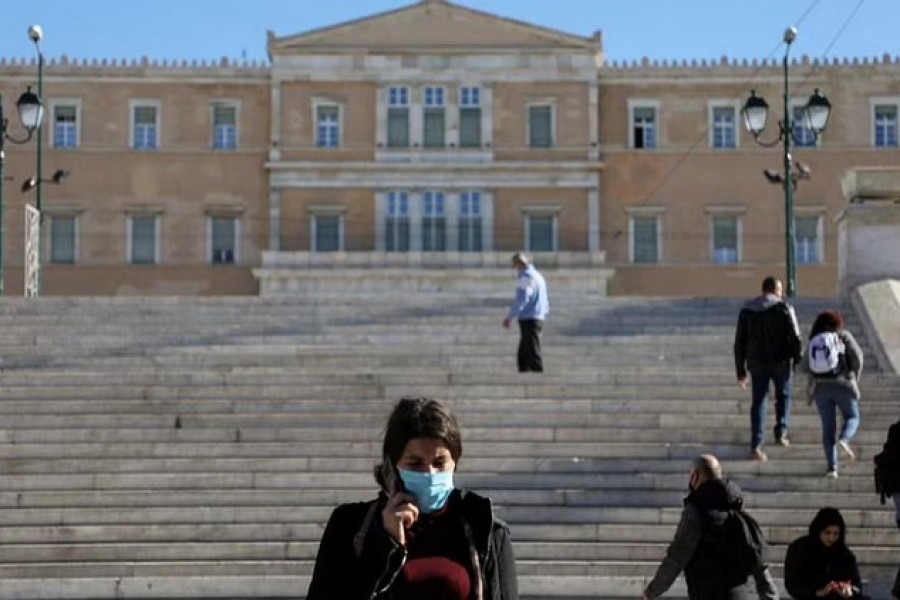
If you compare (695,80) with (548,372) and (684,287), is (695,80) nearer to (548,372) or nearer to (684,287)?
(684,287)

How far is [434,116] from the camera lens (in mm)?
49719

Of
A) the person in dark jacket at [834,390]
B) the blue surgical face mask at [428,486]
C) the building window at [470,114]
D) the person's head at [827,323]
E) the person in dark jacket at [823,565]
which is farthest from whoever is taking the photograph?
the building window at [470,114]

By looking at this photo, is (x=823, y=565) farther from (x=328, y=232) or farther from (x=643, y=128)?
(x=643, y=128)

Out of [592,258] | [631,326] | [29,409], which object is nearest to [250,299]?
[631,326]

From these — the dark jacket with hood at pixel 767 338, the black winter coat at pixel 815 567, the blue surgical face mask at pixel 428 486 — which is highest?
the dark jacket with hood at pixel 767 338

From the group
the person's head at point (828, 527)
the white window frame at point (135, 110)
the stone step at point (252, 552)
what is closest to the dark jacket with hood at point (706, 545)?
the person's head at point (828, 527)

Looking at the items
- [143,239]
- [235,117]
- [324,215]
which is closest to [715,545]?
[324,215]

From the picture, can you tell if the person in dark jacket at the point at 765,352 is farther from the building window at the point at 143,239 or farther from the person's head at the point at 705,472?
the building window at the point at 143,239

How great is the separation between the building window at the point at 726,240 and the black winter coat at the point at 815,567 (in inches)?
1608

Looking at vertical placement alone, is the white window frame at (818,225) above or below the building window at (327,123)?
below

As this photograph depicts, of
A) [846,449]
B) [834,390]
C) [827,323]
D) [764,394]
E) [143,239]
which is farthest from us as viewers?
[143,239]

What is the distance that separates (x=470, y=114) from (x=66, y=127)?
11356 millimetres

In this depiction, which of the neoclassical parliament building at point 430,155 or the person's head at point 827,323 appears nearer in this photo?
the person's head at point 827,323

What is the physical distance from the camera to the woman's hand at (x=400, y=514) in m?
3.96
